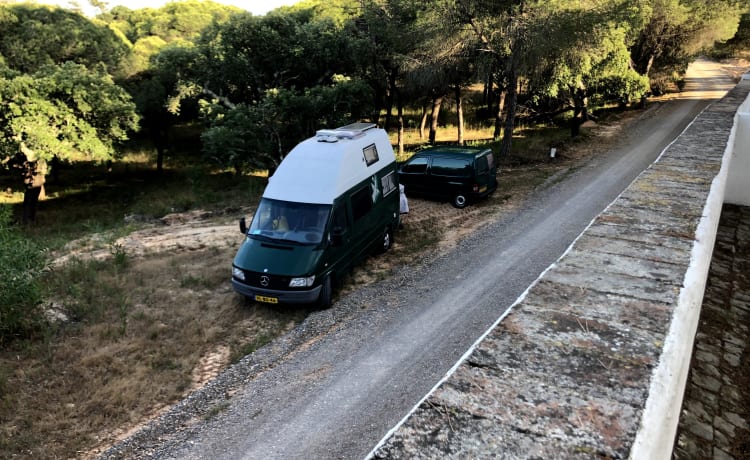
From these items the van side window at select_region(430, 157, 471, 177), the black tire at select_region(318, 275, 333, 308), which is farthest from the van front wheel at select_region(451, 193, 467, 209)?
the black tire at select_region(318, 275, 333, 308)

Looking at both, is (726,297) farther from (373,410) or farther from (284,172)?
(284,172)

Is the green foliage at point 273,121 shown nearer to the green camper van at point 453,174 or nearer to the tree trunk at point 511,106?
the tree trunk at point 511,106

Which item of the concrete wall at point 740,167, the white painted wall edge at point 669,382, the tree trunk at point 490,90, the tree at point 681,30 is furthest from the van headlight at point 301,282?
the tree at point 681,30

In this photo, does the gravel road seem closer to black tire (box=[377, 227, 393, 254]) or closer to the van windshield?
black tire (box=[377, 227, 393, 254])

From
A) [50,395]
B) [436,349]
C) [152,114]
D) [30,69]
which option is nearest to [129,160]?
[152,114]

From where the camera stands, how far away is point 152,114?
1246 inches

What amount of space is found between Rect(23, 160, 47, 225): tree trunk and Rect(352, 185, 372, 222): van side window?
63.4 feet

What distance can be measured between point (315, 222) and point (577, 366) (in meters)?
7.77

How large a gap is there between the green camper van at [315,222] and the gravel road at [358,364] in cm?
93

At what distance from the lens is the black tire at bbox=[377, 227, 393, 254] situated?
1304cm

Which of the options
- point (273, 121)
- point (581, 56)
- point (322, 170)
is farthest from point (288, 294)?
point (581, 56)

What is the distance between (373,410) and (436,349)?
1.92m

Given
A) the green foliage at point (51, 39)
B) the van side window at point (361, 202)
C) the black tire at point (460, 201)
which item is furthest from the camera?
the green foliage at point (51, 39)

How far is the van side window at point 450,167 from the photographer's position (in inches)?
639
